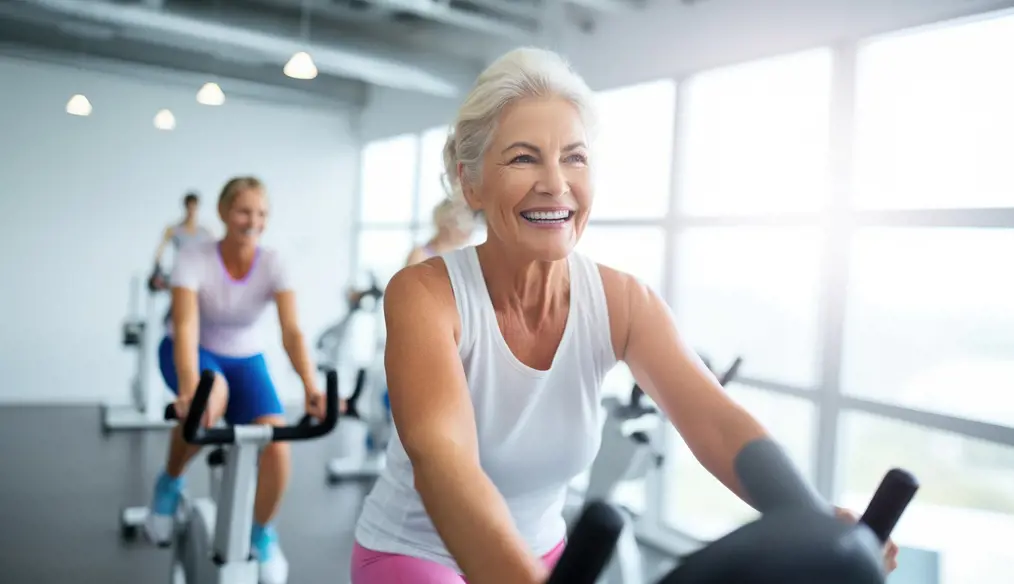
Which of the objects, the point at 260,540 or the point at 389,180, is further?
the point at 389,180

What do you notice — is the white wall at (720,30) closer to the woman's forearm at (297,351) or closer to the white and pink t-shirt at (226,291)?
the white and pink t-shirt at (226,291)

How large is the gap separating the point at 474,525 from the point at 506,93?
0.51m

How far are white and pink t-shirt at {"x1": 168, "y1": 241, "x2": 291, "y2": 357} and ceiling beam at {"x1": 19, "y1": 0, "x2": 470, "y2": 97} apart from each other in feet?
7.41

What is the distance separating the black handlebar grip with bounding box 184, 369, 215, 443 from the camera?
1.89 metres

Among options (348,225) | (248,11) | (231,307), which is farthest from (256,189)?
(348,225)

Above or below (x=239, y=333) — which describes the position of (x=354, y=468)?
below

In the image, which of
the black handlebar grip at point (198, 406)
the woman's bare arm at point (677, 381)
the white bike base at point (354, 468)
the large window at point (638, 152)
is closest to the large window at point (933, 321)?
the large window at point (638, 152)

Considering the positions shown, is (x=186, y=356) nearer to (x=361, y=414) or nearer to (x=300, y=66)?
(x=300, y=66)

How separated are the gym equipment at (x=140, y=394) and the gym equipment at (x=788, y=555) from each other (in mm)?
5264

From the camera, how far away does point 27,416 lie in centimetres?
520

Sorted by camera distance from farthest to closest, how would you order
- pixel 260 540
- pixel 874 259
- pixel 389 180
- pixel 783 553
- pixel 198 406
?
1. pixel 389 180
2. pixel 874 259
3. pixel 260 540
4. pixel 198 406
5. pixel 783 553

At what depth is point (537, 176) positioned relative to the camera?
3.21 ft

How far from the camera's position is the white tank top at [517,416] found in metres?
1.00

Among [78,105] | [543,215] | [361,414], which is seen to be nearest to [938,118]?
[543,215]
